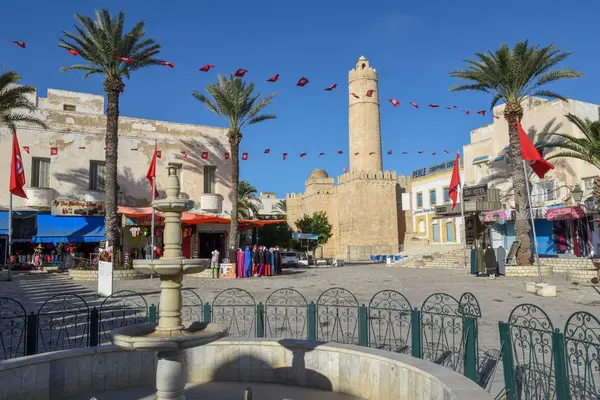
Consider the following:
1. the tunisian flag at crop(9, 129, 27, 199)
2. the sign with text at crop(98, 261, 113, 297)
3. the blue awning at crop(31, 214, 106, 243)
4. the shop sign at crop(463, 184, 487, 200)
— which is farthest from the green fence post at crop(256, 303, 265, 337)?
the shop sign at crop(463, 184, 487, 200)

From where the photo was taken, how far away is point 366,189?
4691cm

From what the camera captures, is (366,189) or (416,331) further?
(366,189)

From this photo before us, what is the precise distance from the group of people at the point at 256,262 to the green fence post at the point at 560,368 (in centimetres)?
1798

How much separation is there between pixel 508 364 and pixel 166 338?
11.0ft

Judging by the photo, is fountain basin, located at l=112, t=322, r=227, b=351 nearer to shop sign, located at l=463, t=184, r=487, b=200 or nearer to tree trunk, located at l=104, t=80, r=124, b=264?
tree trunk, located at l=104, t=80, r=124, b=264

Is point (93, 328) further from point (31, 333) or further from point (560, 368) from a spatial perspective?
point (560, 368)

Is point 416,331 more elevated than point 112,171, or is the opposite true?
point 112,171

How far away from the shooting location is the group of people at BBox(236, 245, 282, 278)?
2133 cm

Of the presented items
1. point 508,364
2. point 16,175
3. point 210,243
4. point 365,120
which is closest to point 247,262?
point 210,243

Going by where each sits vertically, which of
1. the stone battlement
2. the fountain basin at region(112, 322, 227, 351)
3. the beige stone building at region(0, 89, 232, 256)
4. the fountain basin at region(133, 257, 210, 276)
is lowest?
the fountain basin at region(112, 322, 227, 351)

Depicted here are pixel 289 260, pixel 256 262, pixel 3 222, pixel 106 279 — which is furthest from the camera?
pixel 289 260

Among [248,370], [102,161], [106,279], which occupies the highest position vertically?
[102,161]

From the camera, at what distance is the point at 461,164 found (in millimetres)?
36375

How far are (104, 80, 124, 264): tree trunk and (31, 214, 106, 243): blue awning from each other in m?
3.36
